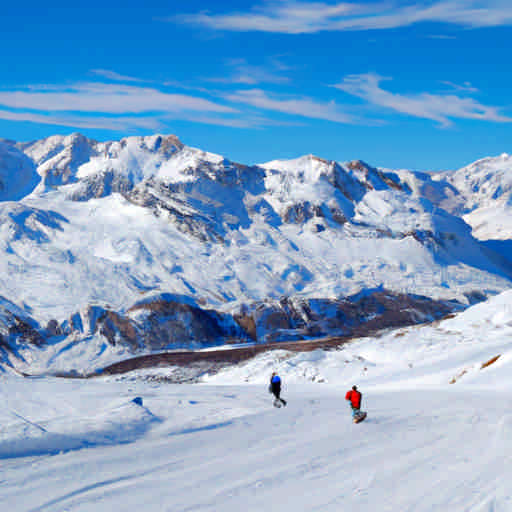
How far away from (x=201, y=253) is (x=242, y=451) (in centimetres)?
10169

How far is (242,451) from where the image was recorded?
14.6 m

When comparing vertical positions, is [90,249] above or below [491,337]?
above

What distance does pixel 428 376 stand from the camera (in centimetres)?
3662

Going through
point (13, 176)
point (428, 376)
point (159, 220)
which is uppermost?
point (13, 176)

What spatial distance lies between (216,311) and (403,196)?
82.3m

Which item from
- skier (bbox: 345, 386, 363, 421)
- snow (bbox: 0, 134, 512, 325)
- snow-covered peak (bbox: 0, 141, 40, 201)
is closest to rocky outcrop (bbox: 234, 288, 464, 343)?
snow (bbox: 0, 134, 512, 325)

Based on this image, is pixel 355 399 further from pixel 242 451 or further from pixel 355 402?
pixel 242 451

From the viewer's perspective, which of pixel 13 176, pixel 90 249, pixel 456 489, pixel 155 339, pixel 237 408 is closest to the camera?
pixel 456 489

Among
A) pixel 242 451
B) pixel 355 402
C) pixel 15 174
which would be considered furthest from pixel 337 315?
pixel 15 174

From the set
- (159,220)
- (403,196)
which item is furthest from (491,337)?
(403,196)

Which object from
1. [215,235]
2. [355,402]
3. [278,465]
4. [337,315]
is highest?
[215,235]

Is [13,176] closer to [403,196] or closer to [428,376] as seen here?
[403,196]

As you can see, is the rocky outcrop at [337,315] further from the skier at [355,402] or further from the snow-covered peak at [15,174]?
the snow-covered peak at [15,174]

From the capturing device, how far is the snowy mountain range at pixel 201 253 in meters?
84.4
